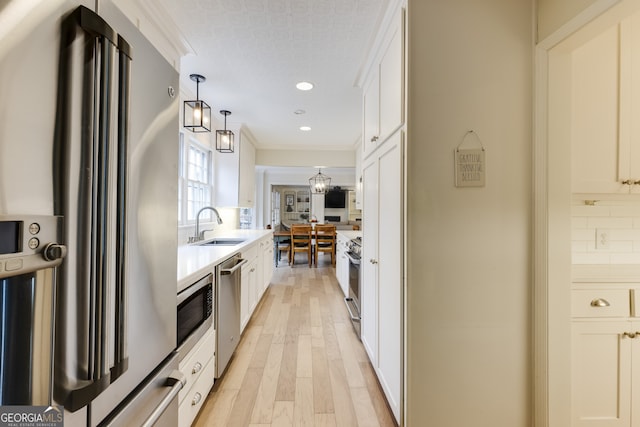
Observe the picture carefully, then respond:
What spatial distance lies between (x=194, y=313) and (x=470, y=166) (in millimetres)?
1665

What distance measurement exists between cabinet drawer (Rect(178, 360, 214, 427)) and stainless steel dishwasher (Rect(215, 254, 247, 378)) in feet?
0.52

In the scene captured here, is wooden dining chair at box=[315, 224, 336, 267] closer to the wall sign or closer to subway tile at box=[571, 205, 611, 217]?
subway tile at box=[571, 205, 611, 217]

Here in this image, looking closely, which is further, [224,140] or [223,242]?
[223,242]

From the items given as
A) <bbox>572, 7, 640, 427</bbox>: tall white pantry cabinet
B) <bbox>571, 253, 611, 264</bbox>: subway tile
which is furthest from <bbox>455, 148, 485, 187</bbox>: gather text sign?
<bbox>571, 253, 611, 264</bbox>: subway tile

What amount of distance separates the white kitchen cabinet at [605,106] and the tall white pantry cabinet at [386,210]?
91cm

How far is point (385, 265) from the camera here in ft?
5.76

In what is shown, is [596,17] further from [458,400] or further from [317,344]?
[317,344]

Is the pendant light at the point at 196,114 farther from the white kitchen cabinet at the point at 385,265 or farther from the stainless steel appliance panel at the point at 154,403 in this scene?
the stainless steel appliance panel at the point at 154,403

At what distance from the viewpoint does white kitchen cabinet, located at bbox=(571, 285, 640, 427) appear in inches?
54.2

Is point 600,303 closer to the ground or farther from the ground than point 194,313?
farther from the ground

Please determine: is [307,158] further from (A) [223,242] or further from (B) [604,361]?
(B) [604,361]

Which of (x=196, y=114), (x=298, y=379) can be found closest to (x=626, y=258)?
(x=298, y=379)

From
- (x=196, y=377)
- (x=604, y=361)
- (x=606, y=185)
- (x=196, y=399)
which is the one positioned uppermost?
(x=606, y=185)

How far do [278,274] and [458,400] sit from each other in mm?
4233
